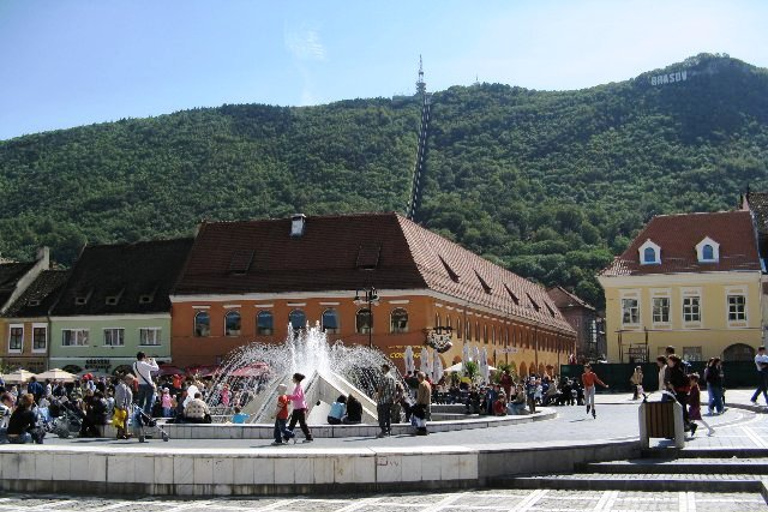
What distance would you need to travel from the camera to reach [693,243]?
5950cm

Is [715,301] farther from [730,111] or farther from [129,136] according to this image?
[129,136]

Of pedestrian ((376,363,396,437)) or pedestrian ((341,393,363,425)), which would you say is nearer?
pedestrian ((376,363,396,437))

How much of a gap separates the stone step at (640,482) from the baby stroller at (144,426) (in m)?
9.19

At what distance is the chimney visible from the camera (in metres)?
60.3

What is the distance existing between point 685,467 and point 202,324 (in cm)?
4445

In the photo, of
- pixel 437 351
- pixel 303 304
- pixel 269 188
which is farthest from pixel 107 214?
pixel 437 351

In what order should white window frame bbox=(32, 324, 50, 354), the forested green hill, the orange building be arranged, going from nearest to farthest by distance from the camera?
the orange building < white window frame bbox=(32, 324, 50, 354) < the forested green hill

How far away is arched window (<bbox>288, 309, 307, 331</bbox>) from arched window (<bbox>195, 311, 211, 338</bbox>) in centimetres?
512

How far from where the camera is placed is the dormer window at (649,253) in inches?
2341

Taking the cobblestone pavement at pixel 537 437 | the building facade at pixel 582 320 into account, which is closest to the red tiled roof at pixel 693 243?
the cobblestone pavement at pixel 537 437

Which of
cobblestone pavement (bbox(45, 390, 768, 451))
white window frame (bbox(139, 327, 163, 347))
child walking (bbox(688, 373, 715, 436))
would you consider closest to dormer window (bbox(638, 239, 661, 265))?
white window frame (bbox(139, 327, 163, 347))

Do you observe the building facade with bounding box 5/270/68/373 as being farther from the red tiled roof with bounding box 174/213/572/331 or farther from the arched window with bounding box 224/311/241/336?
the arched window with bounding box 224/311/241/336

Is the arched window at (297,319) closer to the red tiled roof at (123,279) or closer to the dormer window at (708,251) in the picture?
the red tiled roof at (123,279)

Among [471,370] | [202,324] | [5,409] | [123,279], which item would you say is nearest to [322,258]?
[202,324]
